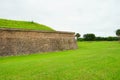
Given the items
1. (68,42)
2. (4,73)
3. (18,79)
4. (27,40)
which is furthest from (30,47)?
(18,79)

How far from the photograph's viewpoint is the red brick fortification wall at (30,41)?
14141 millimetres

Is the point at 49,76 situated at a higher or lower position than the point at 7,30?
lower

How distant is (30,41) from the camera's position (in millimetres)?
16109

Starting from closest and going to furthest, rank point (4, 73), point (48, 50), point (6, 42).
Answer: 1. point (4, 73)
2. point (6, 42)
3. point (48, 50)

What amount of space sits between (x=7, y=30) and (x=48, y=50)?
4.58 metres

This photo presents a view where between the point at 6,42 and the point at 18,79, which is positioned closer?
the point at 18,79

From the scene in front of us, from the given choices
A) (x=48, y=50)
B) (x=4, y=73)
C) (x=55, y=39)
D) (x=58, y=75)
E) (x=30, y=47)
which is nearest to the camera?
(x=58, y=75)

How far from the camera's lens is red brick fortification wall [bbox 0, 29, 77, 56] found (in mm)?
14141

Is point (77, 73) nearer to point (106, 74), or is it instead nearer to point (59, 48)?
point (106, 74)

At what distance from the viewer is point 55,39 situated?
1895cm

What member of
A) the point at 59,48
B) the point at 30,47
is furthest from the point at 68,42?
the point at 30,47

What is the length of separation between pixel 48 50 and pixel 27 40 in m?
2.51

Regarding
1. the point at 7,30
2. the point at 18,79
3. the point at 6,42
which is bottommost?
the point at 18,79

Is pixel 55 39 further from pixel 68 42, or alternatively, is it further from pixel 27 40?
pixel 27 40
